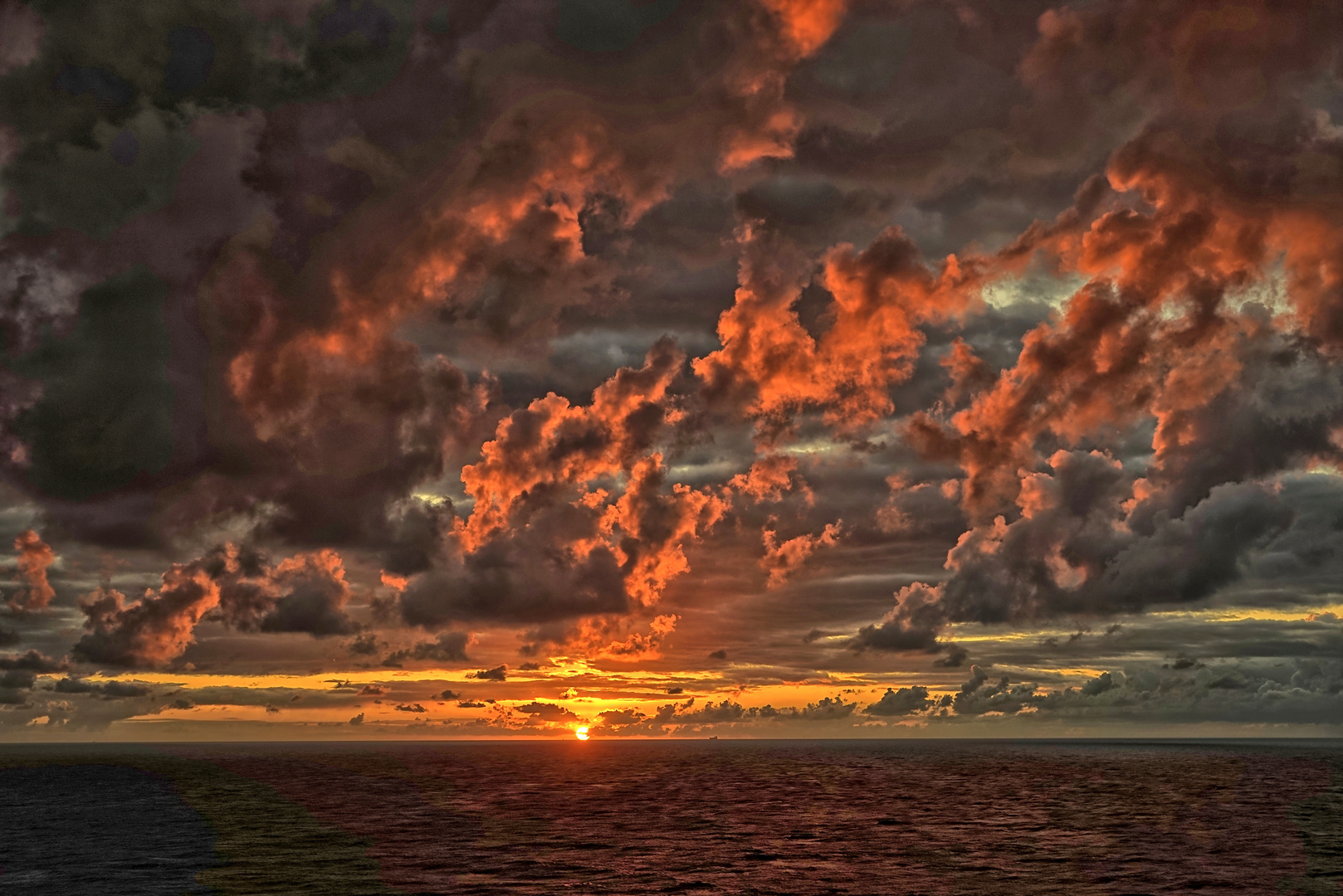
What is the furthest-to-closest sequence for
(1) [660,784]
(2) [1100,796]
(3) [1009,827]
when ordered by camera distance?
(1) [660,784] < (2) [1100,796] < (3) [1009,827]

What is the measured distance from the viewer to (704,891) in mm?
54750

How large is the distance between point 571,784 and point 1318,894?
132518 mm

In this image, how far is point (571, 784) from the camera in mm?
171375

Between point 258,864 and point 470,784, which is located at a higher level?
point 258,864

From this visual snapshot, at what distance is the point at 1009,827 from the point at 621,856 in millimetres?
39454

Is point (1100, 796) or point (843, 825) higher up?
point (843, 825)

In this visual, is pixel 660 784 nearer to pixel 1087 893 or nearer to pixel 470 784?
pixel 470 784

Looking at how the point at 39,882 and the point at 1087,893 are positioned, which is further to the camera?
the point at 39,882

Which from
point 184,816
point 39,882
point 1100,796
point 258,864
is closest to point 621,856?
point 258,864

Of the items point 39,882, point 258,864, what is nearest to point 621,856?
point 258,864

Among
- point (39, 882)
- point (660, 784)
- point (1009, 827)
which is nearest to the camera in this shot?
point (39, 882)

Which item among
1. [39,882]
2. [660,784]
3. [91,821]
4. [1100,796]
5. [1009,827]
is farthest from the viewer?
[660,784]

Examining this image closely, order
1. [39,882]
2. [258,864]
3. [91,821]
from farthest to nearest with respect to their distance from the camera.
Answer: [91,821]
[258,864]
[39,882]

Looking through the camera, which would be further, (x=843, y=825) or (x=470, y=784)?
(x=470, y=784)
